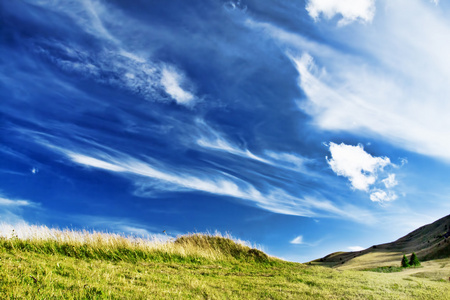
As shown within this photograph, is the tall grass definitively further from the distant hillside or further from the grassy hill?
the distant hillside

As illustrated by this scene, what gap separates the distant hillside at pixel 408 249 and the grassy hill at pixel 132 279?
15812 millimetres

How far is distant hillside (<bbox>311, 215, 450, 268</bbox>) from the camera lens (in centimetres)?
2601

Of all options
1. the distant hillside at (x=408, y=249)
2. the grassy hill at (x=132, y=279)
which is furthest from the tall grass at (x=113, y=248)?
the distant hillside at (x=408, y=249)

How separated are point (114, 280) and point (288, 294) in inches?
160

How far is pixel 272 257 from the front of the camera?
1667 centimetres

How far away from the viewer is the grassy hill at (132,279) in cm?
576

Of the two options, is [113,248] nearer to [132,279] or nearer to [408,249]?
[132,279]

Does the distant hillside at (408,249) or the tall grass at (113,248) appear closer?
the tall grass at (113,248)

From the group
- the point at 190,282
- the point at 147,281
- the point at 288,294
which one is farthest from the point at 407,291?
the point at 147,281

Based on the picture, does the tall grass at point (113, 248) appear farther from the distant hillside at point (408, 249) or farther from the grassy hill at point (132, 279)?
the distant hillside at point (408, 249)

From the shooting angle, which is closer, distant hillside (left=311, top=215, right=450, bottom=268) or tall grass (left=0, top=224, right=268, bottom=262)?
tall grass (left=0, top=224, right=268, bottom=262)

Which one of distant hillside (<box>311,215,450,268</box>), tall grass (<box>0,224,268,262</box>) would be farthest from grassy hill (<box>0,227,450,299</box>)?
distant hillside (<box>311,215,450,268</box>)

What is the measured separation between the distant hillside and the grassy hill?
623 inches

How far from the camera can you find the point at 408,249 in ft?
107
